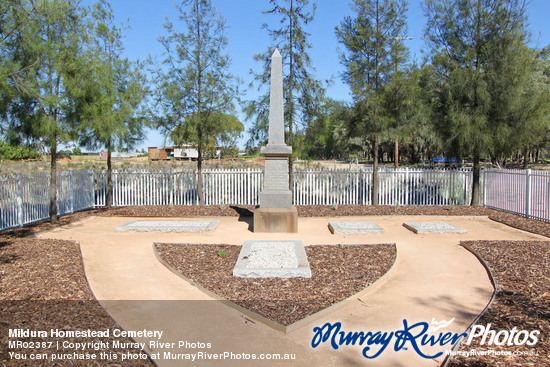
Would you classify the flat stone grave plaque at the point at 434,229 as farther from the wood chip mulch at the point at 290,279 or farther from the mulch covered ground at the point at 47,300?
the mulch covered ground at the point at 47,300

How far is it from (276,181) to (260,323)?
21.5 feet

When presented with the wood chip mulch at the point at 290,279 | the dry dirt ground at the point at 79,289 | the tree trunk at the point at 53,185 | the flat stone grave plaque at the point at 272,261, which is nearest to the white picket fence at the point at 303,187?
the tree trunk at the point at 53,185

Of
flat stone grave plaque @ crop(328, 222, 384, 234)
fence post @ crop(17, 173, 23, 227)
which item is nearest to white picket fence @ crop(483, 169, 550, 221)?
flat stone grave plaque @ crop(328, 222, 384, 234)

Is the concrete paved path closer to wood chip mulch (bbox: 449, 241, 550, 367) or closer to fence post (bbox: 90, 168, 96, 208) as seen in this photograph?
wood chip mulch (bbox: 449, 241, 550, 367)

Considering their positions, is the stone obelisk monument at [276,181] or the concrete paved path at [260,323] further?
the stone obelisk monument at [276,181]

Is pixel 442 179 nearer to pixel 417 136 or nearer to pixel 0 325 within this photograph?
pixel 0 325

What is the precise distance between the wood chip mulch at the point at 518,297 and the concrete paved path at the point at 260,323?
0.79ft

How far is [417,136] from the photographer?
4012 centimetres

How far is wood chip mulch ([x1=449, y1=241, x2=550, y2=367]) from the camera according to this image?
3732mm

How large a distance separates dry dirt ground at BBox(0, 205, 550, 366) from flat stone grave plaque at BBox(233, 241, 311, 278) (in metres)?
1.11

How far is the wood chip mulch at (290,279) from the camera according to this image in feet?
16.6

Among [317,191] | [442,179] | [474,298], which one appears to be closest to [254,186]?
[317,191]

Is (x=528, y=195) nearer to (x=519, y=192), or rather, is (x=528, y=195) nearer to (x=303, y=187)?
(x=519, y=192)

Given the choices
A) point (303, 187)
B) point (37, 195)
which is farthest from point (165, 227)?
point (303, 187)
